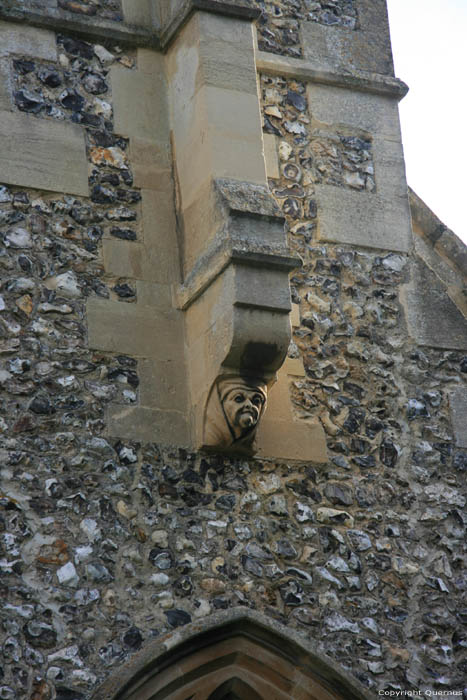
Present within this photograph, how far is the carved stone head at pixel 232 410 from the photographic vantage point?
6.94m

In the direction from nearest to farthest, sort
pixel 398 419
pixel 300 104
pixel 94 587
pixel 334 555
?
pixel 94 587
pixel 334 555
pixel 398 419
pixel 300 104

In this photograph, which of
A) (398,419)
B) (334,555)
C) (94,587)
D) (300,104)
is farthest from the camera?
(300,104)

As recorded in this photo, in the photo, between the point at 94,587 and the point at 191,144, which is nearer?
the point at 94,587

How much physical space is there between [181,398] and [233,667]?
1231mm

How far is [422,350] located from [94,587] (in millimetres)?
2217

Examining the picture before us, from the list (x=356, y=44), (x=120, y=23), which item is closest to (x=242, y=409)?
(x=120, y=23)

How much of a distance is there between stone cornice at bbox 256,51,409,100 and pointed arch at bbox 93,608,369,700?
2895mm

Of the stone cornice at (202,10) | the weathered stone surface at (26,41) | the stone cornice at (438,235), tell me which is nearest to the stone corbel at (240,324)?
the stone cornice at (202,10)

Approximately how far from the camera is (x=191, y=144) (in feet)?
24.5

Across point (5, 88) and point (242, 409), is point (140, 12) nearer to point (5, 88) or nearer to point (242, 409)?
point (5, 88)

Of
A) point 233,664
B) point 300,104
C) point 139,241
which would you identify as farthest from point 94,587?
point 300,104

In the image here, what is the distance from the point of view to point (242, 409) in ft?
22.8

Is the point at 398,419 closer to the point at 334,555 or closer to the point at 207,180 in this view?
the point at 334,555

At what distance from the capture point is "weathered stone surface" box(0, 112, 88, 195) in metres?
7.21
